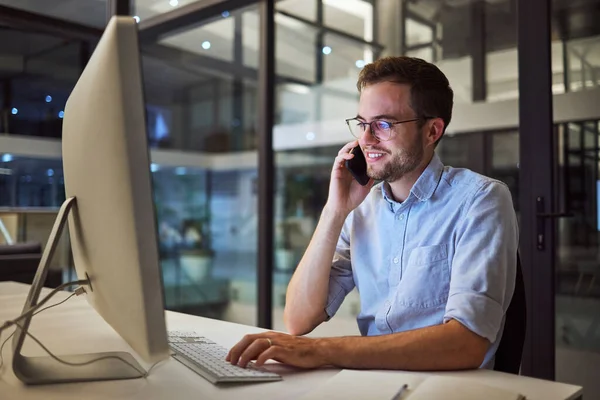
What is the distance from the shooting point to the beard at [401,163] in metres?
1.62

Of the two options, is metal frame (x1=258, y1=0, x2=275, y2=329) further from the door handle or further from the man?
the man

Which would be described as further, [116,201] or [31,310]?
[31,310]

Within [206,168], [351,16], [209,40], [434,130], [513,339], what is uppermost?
[209,40]

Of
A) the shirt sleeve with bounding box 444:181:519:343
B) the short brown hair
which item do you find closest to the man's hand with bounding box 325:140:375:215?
the short brown hair

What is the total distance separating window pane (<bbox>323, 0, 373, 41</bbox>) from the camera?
342cm

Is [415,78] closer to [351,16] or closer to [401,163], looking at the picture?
[401,163]

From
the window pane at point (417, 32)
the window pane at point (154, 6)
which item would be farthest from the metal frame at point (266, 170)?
the window pane at point (417, 32)

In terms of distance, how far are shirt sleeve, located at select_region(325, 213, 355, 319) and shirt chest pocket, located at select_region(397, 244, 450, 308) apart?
0.82ft

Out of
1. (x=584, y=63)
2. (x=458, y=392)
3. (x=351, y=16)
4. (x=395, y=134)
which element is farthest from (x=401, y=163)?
(x=351, y=16)

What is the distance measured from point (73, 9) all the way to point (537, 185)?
318cm

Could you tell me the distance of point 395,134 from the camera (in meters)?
1.62

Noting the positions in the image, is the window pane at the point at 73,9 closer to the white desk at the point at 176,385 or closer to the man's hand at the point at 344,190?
the man's hand at the point at 344,190

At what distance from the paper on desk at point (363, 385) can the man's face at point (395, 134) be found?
0.69m

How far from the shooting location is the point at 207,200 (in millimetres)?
5340
